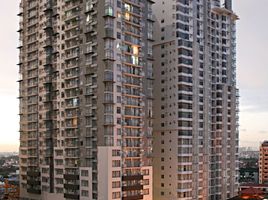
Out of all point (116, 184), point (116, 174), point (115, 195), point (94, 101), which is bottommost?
point (115, 195)

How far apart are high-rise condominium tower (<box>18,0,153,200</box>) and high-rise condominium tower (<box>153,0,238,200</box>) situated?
10.9 metres

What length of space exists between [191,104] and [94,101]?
32.5 metres

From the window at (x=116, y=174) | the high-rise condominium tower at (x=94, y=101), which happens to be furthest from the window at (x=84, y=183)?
the window at (x=116, y=174)

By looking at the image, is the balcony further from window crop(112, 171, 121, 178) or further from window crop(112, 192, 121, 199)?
window crop(112, 171, 121, 178)

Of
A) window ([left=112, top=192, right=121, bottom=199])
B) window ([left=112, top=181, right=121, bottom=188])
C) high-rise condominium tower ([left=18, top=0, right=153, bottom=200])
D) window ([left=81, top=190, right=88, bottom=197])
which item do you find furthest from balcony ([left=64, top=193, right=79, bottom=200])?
window ([left=112, top=181, right=121, bottom=188])

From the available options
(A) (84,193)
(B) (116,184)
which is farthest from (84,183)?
(B) (116,184)

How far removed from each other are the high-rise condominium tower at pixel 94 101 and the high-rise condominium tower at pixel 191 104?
10.9 meters

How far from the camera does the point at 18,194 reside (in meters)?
145

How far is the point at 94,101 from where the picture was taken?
353 feet

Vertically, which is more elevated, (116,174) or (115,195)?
(116,174)

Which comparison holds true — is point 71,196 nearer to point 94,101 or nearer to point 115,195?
point 115,195

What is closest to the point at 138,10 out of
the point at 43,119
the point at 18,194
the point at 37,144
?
the point at 43,119

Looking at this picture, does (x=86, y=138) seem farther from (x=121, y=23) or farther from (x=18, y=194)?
(x=18, y=194)

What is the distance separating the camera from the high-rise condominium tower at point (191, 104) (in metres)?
124
